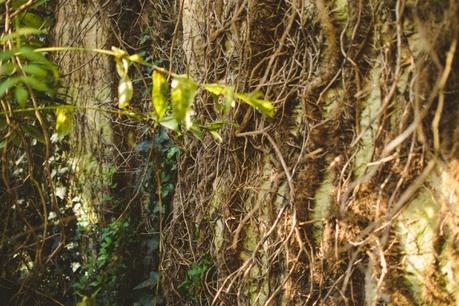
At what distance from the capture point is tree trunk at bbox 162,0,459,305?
5.89 ft

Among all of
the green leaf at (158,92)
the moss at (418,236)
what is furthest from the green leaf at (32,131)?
the moss at (418,236)

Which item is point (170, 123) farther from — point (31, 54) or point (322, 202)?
point (322, 202)

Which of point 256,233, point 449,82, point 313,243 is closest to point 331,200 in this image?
point 313,243

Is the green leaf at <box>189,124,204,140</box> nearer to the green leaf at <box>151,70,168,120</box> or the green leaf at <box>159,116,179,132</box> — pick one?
the green leaf at <box>159,116,179,132</box>

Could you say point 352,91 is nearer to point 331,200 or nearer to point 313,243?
point 331,200

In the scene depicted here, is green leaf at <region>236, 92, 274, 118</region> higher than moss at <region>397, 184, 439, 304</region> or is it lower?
higher

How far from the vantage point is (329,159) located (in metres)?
2.08

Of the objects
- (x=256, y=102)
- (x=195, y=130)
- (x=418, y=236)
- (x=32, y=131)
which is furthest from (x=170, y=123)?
(x=418, y=236)

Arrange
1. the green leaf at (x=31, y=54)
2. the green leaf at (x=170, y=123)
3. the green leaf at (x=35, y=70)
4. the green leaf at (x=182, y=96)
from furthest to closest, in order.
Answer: the green leaf at (x=170, y=123), the green leaf at (x=35, y=70), the green leaf at (x=31, y=54), the green leaf at (x=182, y=96)

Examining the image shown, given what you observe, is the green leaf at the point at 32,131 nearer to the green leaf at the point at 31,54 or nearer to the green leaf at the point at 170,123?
the green leaf at the point at 31,54

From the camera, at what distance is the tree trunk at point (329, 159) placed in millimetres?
1796

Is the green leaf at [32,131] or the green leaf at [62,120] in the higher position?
the green leaf at [62,120]

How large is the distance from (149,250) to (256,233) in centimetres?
116

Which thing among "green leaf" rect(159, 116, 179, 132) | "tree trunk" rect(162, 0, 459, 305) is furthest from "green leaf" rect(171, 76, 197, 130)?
"tree trunk" rect(162, 0, 459, 305)
